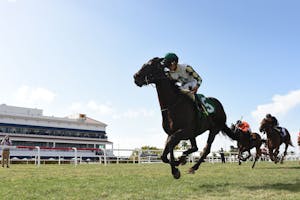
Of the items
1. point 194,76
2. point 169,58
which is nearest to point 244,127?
point 194,76

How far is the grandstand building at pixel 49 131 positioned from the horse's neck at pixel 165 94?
7257cm

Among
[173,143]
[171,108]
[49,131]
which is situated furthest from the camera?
[49,131]

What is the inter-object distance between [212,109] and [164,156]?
2.65 metres

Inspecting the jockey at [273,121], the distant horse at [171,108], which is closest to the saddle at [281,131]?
the jockey at [273,121]

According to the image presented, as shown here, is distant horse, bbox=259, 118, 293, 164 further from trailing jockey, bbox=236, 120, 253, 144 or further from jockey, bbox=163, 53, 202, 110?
jockey, bbox=163, 53, 202, 110

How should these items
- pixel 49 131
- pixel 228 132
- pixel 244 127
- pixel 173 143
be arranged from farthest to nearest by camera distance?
pixel 49 131
pixel 244 127
pixel 228 132
pixel 173 143

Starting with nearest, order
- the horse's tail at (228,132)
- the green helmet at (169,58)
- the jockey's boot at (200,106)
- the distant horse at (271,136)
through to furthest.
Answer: the green helmet at (169,58), the jockey's boot at (200,106), the horse's tail at (228,132), the distant horse at (271,136)

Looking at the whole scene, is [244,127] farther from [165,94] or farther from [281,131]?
[165,94]

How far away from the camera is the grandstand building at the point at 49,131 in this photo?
85775 millimetres

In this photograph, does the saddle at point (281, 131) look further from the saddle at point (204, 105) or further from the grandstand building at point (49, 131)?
the grandstand building at point (49, 131)

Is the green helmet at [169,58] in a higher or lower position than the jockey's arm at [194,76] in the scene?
higher

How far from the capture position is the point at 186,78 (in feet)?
29.4

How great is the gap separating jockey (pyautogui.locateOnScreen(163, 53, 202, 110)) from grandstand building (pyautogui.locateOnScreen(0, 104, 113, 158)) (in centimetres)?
7222

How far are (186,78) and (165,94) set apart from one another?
1041mm
